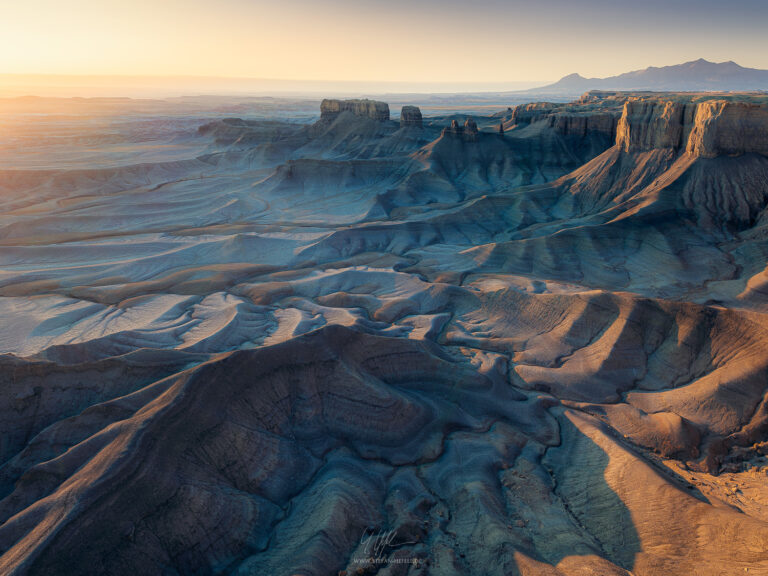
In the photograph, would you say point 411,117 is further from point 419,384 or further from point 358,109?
point 419,384

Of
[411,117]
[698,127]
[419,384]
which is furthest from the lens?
[411,117]

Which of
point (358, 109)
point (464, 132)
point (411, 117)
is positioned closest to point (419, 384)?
point (464, 132)

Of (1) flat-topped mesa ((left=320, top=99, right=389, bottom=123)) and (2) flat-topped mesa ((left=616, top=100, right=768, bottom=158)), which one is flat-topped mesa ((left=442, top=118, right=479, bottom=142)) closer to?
(1) flat-topped mesa ((left=320, top=99, right=389, bottom=123))

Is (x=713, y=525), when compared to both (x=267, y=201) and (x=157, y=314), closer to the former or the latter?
(x=157, y=314)

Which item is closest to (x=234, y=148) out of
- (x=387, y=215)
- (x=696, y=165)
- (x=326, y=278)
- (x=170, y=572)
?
(x=387, y=215)

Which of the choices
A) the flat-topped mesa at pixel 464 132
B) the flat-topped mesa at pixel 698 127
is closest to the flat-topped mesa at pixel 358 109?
the flat-topped mesa at pixel 464 132

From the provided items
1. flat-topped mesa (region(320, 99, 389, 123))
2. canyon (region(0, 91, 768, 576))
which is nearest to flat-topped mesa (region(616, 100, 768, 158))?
canyon (region(0, 91, 768, 576))
